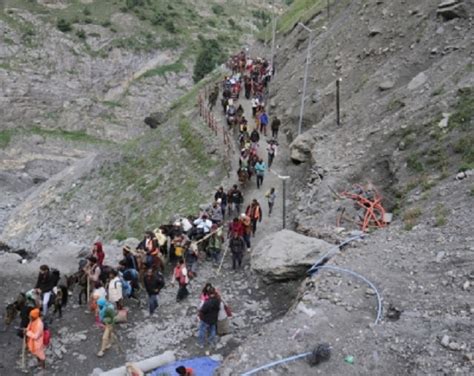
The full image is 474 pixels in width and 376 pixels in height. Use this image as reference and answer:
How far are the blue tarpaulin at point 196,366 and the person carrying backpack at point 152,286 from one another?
121 inches

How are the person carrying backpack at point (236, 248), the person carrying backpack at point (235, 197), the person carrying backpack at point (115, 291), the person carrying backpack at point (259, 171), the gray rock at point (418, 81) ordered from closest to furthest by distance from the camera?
the person carrying backpack at point (115, 291) < the person carrying backpack at point (236, 248) < the person carrying backpack at point (235, 197) < the person carrying backpack at point (259, 171) < the gray rock at point (418, 81)

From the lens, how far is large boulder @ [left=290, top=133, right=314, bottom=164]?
3077 cm

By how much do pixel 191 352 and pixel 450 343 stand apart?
7.24 meters

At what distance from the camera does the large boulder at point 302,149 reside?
30766 mm

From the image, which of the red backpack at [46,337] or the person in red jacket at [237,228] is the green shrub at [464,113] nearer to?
the person in red jacket at [237,228]

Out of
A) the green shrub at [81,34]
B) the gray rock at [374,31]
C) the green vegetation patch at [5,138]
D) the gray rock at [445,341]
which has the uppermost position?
the green shrub at [81,34]

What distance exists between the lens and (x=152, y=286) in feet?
→ 61.5

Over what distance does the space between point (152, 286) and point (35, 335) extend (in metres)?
3.97

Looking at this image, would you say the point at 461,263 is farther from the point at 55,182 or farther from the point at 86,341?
the point at 55,182

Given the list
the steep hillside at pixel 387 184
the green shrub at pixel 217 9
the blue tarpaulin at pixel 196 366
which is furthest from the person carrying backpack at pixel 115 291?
the green shrub at pixel 217 9

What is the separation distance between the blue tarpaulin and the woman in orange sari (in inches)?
123

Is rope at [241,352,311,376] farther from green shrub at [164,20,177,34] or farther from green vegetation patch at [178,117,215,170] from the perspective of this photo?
green shrub at [164,20,177,34]

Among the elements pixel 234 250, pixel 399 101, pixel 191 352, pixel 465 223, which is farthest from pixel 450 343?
pixel 399 101

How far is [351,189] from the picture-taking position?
982 inches
